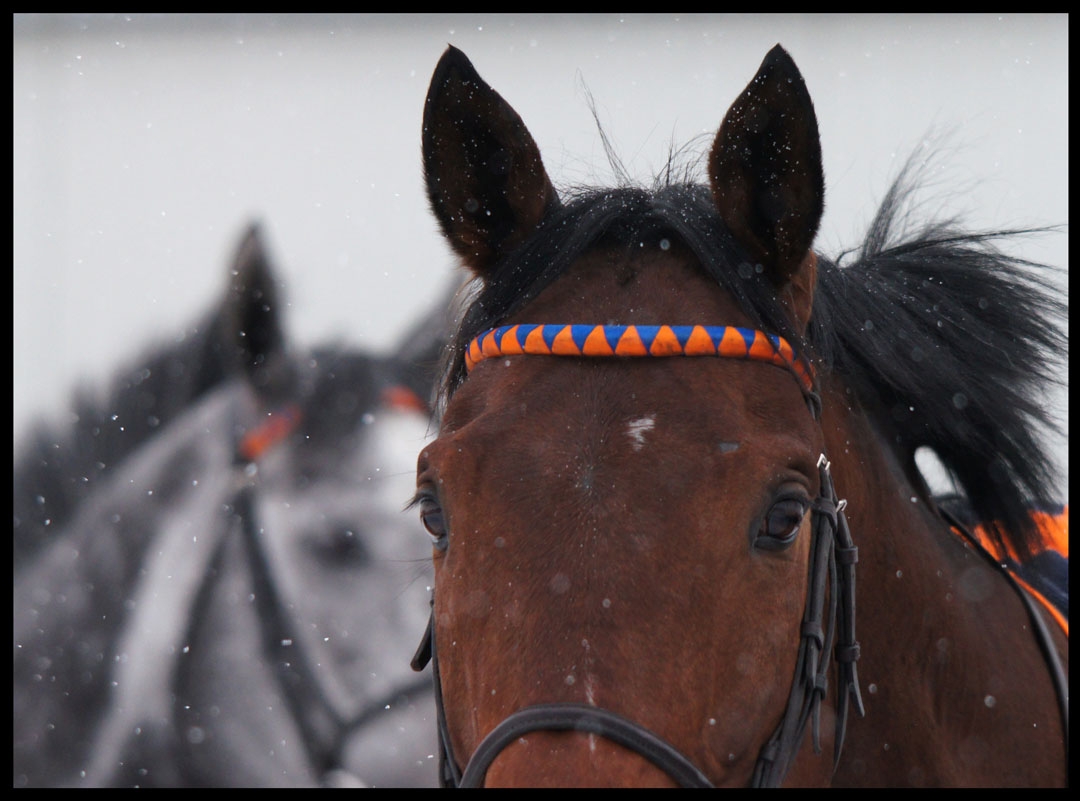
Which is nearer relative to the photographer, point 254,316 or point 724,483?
point 724,483

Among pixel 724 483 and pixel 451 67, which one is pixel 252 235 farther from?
pixel 724 483

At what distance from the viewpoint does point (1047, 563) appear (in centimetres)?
224

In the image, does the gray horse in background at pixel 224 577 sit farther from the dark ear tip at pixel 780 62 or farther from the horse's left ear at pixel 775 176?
the dark ear tip at pixel 780 62

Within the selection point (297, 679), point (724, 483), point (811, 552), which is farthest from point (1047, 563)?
point (297, 679)

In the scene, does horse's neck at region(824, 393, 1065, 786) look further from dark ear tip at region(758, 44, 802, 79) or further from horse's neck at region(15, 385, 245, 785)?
horse's neck at region(15, 385, 245, 785)

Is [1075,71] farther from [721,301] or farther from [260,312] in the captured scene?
[260,312]

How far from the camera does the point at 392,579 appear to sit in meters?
3.37

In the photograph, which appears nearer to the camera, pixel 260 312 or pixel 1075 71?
pixel 1075 71

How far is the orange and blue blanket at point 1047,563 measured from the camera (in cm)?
205

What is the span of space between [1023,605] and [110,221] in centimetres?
508

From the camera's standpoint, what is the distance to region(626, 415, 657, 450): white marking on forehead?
4.34 feet

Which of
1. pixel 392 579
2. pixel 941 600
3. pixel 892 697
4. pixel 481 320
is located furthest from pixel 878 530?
pixel 392 579

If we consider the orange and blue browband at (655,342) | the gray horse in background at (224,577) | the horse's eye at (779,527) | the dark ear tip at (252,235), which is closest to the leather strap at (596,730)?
the horse's eye at (779,527)

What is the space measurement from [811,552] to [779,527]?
0.46ft
